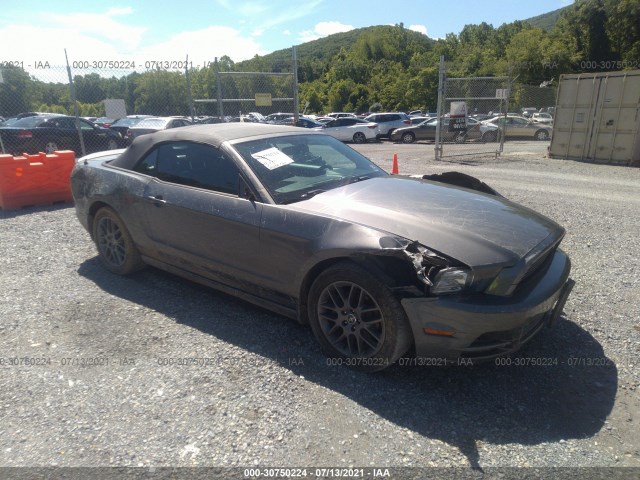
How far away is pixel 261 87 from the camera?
46.3 ft

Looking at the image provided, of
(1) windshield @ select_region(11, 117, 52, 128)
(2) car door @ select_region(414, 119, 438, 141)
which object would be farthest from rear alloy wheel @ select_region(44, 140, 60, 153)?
(2) car door @ select_region(414, 119, 438, 141)

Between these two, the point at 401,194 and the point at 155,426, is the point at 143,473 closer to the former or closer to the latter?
the point at 155,426

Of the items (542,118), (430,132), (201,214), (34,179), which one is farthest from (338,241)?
(542,118)

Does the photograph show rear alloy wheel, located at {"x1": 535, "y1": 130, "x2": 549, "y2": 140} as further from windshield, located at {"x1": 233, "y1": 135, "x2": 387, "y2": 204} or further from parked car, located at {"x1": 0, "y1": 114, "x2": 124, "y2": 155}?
windshield, located at {"x1": 233, "y1": 135, "x2": 387, "y2": 204}

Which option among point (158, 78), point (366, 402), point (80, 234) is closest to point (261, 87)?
point (158, 78)

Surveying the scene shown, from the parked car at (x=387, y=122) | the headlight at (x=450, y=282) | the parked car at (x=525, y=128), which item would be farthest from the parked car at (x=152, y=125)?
the parked car at (x=525, y=128)

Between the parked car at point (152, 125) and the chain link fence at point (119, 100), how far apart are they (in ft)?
0.12

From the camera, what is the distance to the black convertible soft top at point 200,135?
3764 millimetres

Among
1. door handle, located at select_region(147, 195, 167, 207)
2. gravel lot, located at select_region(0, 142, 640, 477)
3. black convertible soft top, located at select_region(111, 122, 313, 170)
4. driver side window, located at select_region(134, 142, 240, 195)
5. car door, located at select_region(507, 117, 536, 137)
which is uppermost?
black convertible soft top, located at select_region(111, 122, 313, 170)

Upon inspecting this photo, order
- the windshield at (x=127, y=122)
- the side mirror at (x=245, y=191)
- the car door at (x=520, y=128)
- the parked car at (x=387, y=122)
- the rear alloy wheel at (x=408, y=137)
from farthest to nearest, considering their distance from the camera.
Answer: the parked car at (x=387, y=122) < the rear alloy wheel at (x=408, y=137) < the car door at (x=520, y=128) < the windshield at (x=127, y=122) < the side mirror at (x=245, y=191)

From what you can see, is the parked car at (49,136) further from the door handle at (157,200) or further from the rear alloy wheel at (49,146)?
the door handle at (157,200)

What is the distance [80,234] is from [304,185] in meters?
4.04

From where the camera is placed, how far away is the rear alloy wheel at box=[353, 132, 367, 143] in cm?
2481

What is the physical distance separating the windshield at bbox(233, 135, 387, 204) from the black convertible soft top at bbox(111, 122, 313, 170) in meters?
0.16
